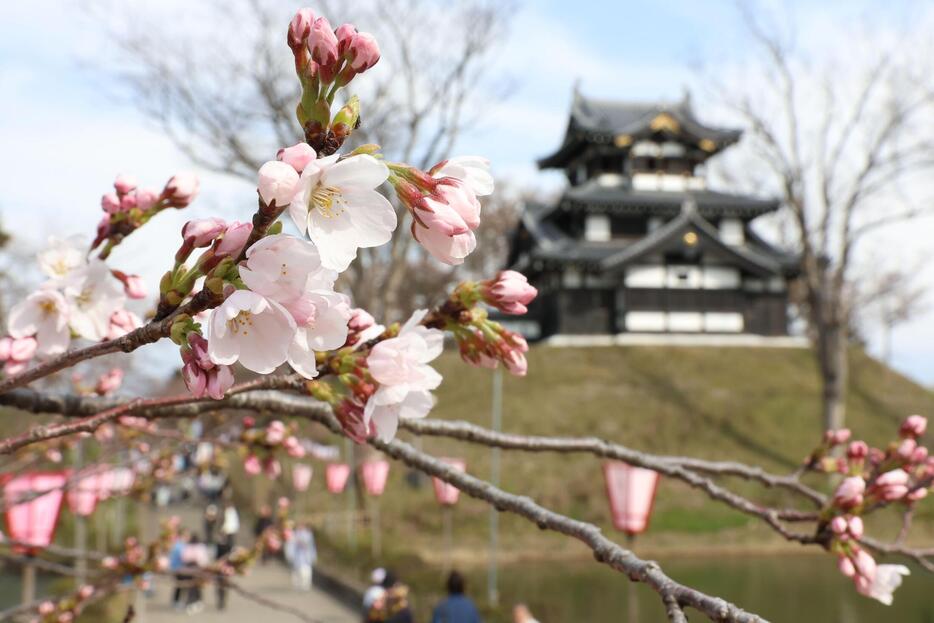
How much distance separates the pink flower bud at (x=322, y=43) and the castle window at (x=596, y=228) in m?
31.5

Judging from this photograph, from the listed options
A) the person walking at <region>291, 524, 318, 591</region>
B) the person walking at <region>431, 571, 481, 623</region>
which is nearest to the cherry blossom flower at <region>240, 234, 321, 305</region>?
the person walking at <region>431, 571, 481, 623</region>

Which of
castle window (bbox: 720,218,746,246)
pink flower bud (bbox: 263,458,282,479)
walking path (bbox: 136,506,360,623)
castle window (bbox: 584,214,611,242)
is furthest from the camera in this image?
castle window (bbox: 720,218,746,246)

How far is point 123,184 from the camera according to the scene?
175 centimetres

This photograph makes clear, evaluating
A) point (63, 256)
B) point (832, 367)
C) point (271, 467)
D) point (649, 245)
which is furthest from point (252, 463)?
point (649, 245)

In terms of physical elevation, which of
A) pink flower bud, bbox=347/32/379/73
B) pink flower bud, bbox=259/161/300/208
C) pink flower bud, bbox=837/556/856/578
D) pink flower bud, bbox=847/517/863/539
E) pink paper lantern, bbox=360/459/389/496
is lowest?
pink paper lantern, bbox=360/459/389/496

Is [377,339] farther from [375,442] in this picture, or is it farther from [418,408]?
[375,442]

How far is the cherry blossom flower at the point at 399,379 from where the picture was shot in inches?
46.6

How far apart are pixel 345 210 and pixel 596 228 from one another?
31720 millimetres

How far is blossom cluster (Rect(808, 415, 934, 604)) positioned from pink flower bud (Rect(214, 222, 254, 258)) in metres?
1.31

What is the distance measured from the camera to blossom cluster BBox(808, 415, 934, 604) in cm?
174

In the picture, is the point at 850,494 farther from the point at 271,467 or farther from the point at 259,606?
the point at 259,606

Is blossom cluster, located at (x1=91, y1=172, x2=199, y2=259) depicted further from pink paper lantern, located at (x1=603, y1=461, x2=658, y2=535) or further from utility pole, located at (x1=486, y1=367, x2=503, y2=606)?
pink paper lantern, located at (x1=603, y1=461, x2=658, y2=535)

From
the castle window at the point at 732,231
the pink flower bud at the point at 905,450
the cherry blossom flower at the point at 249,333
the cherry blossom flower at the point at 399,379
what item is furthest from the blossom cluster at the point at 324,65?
the castle window at the point at 732,231

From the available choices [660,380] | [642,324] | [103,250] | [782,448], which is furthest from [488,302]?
[642,324]
